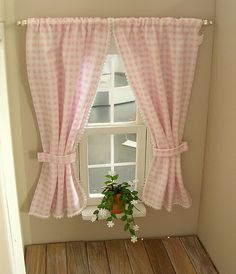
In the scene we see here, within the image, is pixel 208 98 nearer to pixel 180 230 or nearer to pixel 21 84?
pixel 180 230

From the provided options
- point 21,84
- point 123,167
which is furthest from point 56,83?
point 123,167

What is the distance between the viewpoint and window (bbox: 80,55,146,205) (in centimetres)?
239

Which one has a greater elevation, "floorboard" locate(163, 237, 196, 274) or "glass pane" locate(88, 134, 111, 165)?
"glass pane" locate(88, 134, 111, 165)

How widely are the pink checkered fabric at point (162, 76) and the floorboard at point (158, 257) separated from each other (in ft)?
1.22

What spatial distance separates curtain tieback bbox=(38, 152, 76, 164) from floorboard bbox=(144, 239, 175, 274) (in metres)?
0.91

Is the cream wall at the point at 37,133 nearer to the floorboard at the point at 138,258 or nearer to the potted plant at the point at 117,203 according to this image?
the floorboard at the point at 138,258

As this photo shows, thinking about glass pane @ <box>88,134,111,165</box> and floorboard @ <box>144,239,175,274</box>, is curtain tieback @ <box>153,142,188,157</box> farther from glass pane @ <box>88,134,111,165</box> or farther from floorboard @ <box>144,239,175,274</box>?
Result: floorboard @ <box>144,239,175,274</box>

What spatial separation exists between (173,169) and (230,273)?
0.75m

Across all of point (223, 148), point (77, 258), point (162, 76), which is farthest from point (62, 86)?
point (77, 258)

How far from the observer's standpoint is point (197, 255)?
253 cm

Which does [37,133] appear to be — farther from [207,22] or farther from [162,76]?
[207,22]

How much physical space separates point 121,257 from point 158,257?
0.27 metres

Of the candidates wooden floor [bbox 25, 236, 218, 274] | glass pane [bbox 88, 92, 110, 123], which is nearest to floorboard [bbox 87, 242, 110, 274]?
wooden floor [bbox 25, 236, 218, 274]

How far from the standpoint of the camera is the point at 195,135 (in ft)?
8.16
